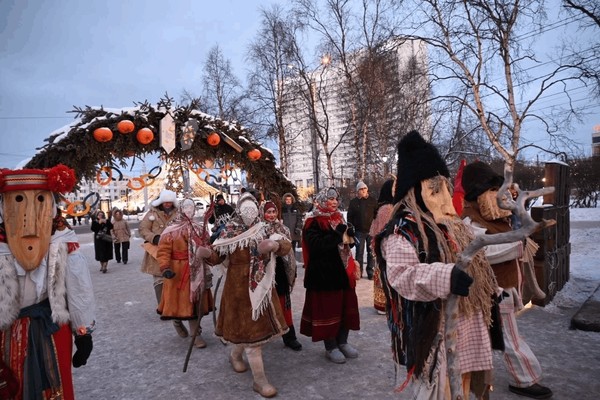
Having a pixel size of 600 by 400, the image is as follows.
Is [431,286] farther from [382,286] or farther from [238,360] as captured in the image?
[238,360]

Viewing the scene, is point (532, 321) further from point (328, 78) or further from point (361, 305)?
point (328, 78)

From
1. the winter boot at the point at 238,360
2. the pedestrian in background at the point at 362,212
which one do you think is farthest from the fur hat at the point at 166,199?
the pedestrian in background at the point at 362,212

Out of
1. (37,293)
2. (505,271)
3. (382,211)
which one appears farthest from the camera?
(382,211)

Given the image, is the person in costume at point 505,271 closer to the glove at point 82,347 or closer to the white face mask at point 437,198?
the white face mask at point 437,198

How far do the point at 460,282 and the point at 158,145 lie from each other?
Result: 567 centimetres

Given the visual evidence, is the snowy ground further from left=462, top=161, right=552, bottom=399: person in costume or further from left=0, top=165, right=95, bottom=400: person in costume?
left=0, top=165, right=95, bottom=400: person in costume

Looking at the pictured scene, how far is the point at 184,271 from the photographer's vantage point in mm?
4820

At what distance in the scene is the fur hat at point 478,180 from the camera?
2.98m

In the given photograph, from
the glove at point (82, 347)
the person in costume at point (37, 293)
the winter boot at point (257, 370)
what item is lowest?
the winter boot at point (257, 370)

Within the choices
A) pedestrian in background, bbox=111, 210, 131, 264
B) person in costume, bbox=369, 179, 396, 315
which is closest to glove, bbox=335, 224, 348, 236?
person in costume, bbox=369, 179, 396, 315

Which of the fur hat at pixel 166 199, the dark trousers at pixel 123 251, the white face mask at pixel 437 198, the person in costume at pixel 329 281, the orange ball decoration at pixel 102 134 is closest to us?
the white face mask at pixel 437 198

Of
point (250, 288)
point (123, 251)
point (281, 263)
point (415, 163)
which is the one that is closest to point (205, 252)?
point (250, 288)

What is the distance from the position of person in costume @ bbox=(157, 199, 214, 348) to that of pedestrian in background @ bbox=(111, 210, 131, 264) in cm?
782

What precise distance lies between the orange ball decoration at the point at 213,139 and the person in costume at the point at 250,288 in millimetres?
3184
